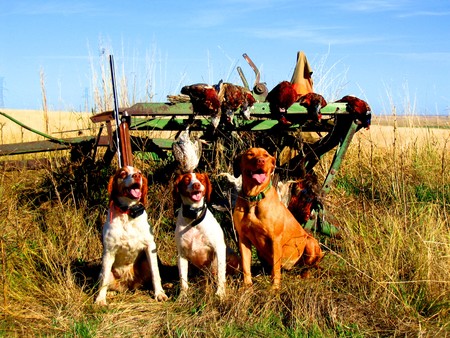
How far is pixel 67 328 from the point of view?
3826mm

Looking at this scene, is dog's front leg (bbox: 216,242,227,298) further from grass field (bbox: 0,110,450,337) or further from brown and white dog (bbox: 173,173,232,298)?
grass field (bbox: 0,110,450,337)

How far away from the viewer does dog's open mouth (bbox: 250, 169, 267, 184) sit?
427cm

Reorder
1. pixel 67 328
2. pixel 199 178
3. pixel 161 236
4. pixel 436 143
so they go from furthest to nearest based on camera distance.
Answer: pixel 436 143, pixel 161 236, pixel 199 178, pixel 67 328

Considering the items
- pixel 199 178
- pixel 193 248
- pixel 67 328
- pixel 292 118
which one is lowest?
pixel 67 328

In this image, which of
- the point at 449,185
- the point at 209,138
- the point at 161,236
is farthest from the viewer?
the point at 449,185

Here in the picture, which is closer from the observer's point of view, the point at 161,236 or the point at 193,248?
the point at 193,248

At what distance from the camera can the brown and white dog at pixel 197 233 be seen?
429cm

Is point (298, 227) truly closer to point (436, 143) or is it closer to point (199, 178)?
point (199, 178)

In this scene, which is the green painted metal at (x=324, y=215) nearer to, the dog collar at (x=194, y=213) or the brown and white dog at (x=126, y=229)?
the dog collar at (x=194, y=213)

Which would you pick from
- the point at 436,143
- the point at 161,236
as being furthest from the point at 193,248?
the point at 436,143

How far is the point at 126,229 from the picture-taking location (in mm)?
4367

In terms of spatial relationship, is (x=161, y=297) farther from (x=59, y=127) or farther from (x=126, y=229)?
(x=59, y=127)

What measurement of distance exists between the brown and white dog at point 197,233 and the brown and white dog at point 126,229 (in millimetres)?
223

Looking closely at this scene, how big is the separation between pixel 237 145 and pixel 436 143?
3.31 meters
